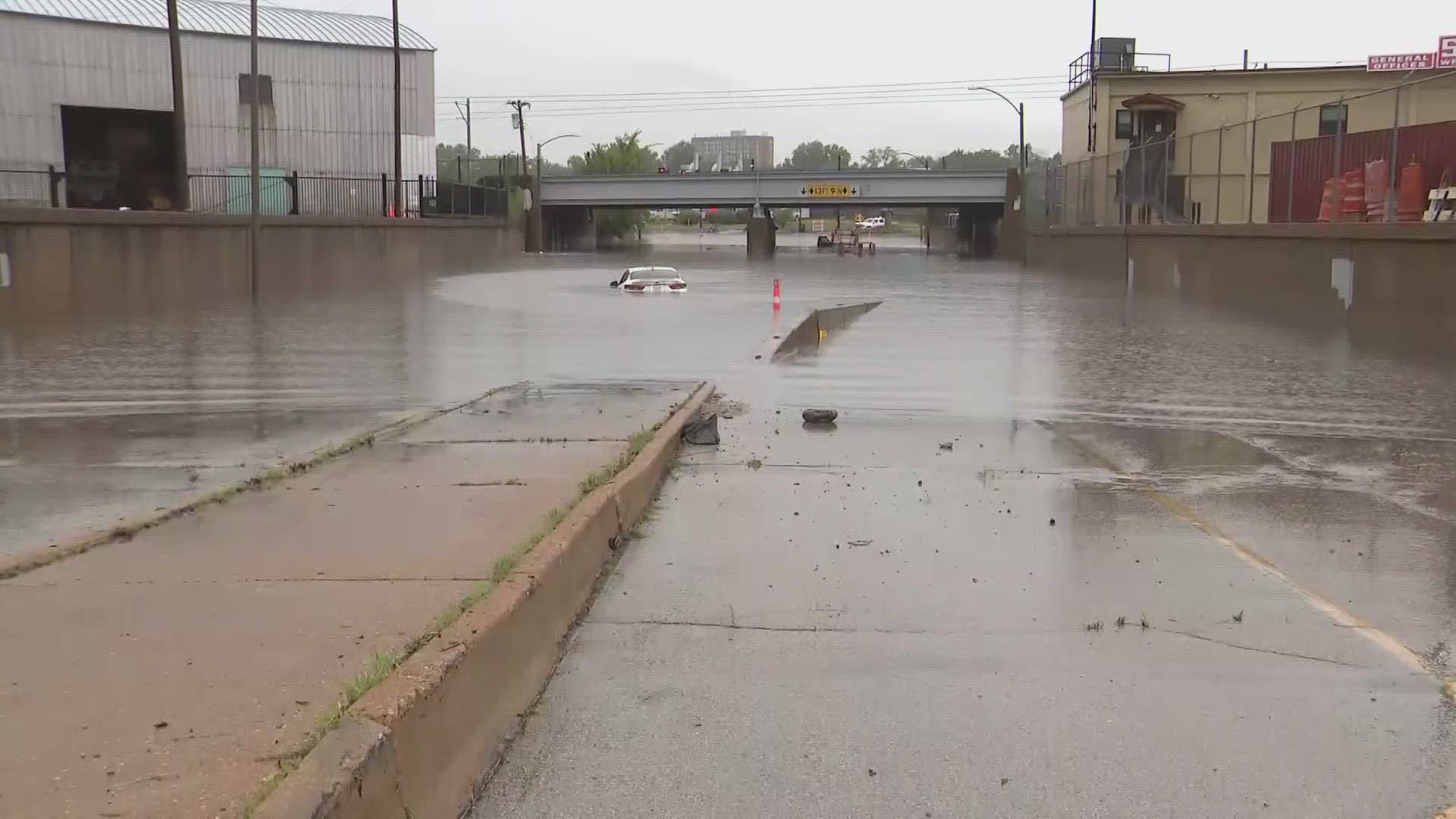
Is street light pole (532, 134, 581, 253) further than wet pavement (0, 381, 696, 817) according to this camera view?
Yes

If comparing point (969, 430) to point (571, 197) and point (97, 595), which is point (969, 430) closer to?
point (97, 595)

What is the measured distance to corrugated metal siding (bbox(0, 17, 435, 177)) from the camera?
45.6 metres

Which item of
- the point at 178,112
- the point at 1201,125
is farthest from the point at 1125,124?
the point at 178,112

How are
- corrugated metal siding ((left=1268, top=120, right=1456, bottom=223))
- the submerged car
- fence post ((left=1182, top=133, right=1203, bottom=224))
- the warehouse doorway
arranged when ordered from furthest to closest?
1. the warehouse doorway
2. the submerged car
3. fence post ((left=1182, top=133, right=1203, bottom=224))
4. corrugated metal siding ((left=1268, top=120, right=1456, bottom=223))

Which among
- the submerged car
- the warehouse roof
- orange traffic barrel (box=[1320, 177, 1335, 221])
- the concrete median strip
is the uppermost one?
the warehouse roof

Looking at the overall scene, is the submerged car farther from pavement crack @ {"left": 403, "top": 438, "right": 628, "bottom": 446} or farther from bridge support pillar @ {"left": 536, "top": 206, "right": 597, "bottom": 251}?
bridge support pillar @ {"left": 536, "top": 206, "right": 597, "bottom": 251}

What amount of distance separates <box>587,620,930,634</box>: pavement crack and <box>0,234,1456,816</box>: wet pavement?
0.08ft

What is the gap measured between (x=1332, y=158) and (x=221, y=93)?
4372 cm

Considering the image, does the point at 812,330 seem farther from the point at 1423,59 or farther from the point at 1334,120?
the point at 1423,59

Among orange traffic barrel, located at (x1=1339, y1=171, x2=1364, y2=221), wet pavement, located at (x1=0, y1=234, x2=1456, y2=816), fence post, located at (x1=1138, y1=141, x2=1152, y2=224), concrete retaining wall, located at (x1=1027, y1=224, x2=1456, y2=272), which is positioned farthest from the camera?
fence post, located at (x1=1138, y1=141, x2=1152, y2=224)

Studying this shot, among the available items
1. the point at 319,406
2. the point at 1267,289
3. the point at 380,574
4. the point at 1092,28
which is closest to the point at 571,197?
the point at 1092,28

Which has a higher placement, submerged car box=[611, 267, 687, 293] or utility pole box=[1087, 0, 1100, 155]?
utility pole box=[1087, 0, 1100, 155]

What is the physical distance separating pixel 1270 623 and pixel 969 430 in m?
5.80

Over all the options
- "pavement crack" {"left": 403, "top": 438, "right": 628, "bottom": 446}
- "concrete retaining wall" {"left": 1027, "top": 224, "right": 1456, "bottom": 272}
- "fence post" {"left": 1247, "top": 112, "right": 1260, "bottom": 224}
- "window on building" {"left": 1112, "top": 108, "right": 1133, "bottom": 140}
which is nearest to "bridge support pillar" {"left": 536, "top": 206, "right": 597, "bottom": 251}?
"window on building" {"left": 1112, "top": 108, "right": 1133, "bottom": 140}
